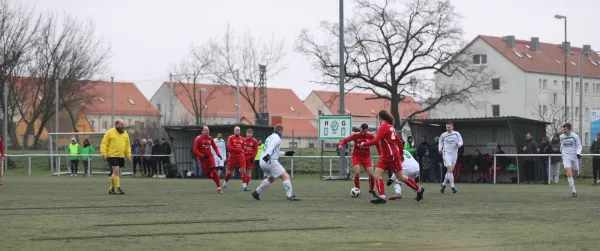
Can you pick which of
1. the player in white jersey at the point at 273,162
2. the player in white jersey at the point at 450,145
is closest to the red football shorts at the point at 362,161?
the player in white jersey at the point at 273,162

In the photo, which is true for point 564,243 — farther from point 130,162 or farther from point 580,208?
point 130,162

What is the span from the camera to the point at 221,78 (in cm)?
6084

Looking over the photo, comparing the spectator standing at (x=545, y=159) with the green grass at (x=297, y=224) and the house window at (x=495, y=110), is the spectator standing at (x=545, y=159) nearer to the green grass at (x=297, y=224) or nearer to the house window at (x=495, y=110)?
the green grass at (x=297, y=224)

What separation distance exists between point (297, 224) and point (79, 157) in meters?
33.8

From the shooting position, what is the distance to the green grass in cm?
1090

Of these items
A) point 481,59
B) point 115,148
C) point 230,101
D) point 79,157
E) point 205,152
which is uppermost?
point 481,59

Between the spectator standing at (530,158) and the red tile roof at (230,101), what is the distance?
91.0 ft

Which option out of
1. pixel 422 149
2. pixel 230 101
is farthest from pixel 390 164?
pixel 230 101

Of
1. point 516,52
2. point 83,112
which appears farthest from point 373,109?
point 83,112

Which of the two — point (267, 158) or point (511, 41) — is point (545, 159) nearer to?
point (267, 158)

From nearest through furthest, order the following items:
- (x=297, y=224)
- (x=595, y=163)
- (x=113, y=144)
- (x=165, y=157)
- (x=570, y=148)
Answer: (x=297, y=224) < (x=570, y=148) < (x=113, y=144) < (x=595, y=163) < (x=165, y=157)

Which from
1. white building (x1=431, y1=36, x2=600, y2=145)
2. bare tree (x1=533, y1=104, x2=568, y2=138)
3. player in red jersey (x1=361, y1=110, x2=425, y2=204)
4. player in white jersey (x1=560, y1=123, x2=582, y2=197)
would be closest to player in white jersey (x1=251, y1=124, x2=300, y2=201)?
player in red jersey (x1=361, y1=110, x2=425, y2=204)

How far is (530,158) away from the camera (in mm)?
34906

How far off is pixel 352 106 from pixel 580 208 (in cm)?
10156
